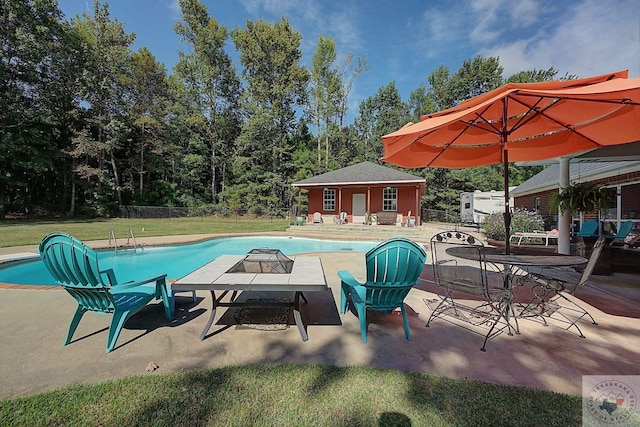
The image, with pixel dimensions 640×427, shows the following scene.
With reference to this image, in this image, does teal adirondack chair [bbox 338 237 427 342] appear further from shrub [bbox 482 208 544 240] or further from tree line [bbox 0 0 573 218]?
tree line [bbox 0 0 573 218]

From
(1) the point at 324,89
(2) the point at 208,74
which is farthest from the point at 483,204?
(2) the point at 208,74

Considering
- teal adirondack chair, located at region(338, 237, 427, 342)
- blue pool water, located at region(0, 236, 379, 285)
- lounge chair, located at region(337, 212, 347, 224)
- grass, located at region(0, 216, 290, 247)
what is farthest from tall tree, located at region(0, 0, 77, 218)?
teal adirondack chair, located at region(338, 237, 427, 342)

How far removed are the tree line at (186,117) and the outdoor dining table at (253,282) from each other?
21189 mm

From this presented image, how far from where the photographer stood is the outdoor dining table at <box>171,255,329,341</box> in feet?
8.14

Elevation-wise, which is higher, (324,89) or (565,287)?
(324,89)

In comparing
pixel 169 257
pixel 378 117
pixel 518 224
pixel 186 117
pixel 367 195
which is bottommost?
pixel 169 257

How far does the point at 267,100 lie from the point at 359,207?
15.8 metres

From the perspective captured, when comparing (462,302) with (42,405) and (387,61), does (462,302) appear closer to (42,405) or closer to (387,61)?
(42,405)

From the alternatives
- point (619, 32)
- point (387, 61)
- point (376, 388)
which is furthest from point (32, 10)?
point (619, 32)

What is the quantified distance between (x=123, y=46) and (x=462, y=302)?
30.1 m

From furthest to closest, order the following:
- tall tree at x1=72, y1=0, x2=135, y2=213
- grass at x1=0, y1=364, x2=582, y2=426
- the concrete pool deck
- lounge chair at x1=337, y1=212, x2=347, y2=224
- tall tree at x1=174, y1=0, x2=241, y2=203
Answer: tall tree at x1=174, y1=0, x2=241, y2=203, tall tree at x1=72, y1=0, x2=135, y2=213, lounge chair at x1=337, y1=212, x2=347, y2=224, the concrete pool deck, grass at x1=0, y1=364, x2=582, y2=426

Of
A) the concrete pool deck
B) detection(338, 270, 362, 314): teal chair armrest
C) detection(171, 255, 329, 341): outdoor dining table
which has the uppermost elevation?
detection(171, 255, 329, 341): outdoor dining table

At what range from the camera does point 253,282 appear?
2551mm

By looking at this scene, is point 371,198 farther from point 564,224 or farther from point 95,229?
point 95,229
